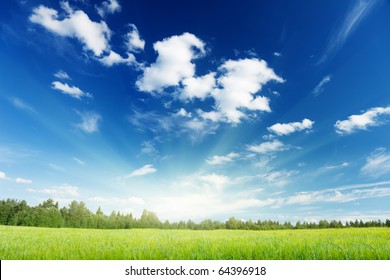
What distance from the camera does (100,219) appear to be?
7781 centimetres

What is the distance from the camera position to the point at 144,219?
7275 centimetres

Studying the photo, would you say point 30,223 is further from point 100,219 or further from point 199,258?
point 199,258

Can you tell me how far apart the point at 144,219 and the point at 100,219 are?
14205 mm

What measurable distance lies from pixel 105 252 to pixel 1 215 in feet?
284
